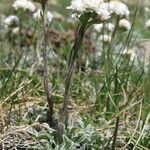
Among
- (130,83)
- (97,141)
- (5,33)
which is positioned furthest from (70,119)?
(5,33)

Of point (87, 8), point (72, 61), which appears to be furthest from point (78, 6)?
point (72, 61)

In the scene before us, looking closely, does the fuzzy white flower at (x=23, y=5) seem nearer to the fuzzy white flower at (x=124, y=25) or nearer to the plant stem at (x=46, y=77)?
the fuzzy white flower at (x=124, y=25)

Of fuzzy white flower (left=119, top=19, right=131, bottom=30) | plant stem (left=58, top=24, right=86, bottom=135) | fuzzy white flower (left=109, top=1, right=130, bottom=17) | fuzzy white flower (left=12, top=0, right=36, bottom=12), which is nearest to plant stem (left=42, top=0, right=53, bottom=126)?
plant stem (left=58, top=24, right=86, bottom=135)

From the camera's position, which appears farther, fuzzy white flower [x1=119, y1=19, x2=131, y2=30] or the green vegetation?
fuzzy white flower [x1=119, y1=19, x2=131, y2=30]

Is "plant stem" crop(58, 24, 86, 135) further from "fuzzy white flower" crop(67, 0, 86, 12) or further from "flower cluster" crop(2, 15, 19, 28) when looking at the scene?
"flower cluster" crop(2, 15, 19, 28)

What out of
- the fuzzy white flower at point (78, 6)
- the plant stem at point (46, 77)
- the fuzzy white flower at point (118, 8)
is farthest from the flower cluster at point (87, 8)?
the fuzzy white flower at point (118, 8)

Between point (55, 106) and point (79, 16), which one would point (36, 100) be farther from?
point (79, 16)

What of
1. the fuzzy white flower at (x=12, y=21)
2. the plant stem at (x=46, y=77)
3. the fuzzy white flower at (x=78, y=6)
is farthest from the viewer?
the fuzzy white flower at (x=12, y=21)

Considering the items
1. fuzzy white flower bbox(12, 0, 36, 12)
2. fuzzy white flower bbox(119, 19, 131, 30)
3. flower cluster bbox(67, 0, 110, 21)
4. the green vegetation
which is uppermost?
flower cluster bbox(67, 0, 110, 21)

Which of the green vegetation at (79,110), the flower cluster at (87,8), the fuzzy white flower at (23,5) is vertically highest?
the flower cluster at (87,8)

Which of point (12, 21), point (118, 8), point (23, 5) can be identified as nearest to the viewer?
point (118, 8)

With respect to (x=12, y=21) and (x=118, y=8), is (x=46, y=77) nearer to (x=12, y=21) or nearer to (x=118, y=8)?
(x=118, y=8)
